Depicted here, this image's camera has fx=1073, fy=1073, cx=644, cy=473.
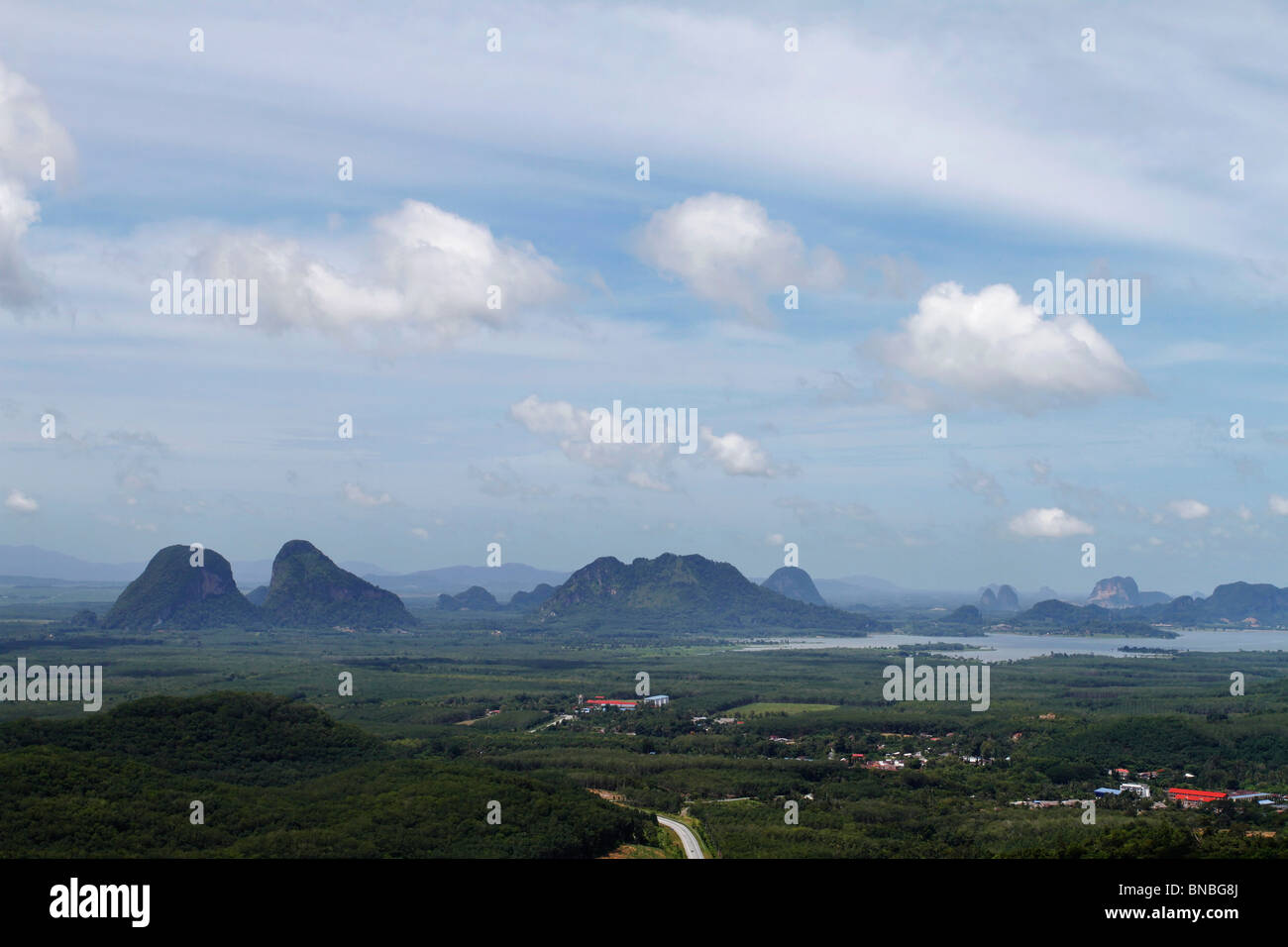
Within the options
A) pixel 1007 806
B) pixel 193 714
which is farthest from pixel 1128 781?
pixel 193 714

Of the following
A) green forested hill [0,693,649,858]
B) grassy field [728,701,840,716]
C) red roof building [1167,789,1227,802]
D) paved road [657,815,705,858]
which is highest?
green forested hill [0,693,649,858]

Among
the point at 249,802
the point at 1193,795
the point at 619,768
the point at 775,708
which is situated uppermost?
the point at 249,802

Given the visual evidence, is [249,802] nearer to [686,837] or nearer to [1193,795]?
[686,837]

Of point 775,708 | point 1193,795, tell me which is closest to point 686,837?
point 1193,795

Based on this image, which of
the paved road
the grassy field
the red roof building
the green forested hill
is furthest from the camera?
the grassy field

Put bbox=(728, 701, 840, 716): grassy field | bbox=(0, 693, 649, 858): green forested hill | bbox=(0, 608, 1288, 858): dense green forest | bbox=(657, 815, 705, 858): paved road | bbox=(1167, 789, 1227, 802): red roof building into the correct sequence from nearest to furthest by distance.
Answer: bbox=(0, 693, 649, 858): green forested hill < bbox=(0, 608, 1288, 858): dense green forest < bbox=(657, 815, 705, 858): paved road < bbox=(1167, 789, 1227, 802): red roof building < bbox=(728, 701, 840, 716): grassy field

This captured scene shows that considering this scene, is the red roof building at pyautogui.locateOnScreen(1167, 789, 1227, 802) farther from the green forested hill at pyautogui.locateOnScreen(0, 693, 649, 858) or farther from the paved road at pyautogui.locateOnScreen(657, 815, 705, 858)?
the green forested hill at pyautogui.locateOnScreen(0, 693, 649, 858)

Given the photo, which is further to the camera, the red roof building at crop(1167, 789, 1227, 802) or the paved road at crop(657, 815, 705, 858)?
the red roof building at crop(1167, 789, 1227, 802)

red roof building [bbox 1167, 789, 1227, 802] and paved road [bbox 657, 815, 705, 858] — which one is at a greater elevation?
paved road [bbox 657, 815, 705, 858]

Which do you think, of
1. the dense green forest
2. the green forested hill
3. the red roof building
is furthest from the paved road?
the red roof building
